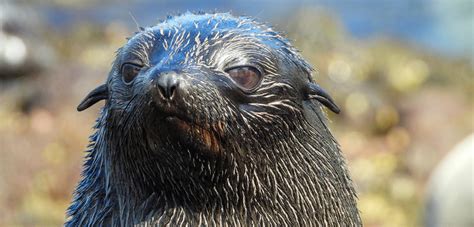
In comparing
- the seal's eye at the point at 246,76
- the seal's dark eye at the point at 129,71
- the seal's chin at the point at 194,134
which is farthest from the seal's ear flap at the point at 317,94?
the seal's dark eye at the point at 129,71

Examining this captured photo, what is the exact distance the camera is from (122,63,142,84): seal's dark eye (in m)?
3.41

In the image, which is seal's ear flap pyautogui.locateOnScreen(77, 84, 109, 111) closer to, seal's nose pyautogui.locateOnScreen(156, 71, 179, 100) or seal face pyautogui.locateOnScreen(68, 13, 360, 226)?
seal face pyautogui.locateOnScreen(68, 13, 360, 226)

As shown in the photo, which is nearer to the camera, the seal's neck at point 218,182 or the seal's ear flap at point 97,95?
the seal's neck at point 218,182

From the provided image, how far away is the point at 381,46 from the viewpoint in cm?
2030

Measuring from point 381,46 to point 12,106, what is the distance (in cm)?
812

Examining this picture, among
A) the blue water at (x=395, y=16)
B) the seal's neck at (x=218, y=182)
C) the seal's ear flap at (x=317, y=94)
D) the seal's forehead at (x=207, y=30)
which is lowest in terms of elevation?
the seal's neck at (x=218, y=182)

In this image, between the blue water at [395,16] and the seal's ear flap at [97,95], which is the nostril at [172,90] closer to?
the seal's ear flap at [97,95]

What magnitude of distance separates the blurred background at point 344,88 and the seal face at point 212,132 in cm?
558

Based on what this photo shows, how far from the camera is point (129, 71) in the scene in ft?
11.3

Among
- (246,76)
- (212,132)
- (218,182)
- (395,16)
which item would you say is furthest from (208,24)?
(395,16)

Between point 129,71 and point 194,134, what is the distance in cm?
41

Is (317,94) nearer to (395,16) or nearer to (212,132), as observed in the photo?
(212,132)

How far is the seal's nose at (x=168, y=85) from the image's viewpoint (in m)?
3.11

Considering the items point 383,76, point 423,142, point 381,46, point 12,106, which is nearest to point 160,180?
point 423,142
